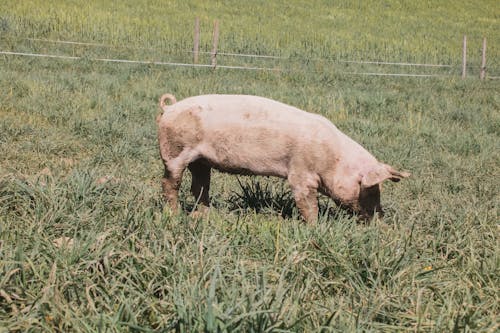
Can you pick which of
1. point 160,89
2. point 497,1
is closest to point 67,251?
point 160,89

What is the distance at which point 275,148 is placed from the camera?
428 cm

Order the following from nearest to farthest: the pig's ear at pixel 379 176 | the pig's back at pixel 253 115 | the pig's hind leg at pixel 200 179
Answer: the pig's ear at pixel 379 176 → the pig's back at pixel 253 115 → the pig's hind leg at pixel 200 179

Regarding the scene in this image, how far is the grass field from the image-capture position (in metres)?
2.44

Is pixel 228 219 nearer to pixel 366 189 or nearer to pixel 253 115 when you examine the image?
pixel 253 115

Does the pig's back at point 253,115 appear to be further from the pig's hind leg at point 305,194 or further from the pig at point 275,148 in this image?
the pig's hind leg at point 305,194

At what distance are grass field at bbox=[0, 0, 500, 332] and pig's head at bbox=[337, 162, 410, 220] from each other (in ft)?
0.45

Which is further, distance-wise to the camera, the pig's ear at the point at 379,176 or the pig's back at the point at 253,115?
the pig's back at the point at 253,115

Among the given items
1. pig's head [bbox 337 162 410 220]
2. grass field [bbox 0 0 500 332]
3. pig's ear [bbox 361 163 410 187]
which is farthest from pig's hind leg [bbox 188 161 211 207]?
pig's ear [bbox 361 163 410 187]

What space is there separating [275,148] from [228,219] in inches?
29.9

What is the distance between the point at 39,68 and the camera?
38.6ft

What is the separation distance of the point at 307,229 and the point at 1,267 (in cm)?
168

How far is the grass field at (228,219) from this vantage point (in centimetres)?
244

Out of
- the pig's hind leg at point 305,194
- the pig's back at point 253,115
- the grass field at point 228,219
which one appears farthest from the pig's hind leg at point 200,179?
the pig's hind leg at point 305,194

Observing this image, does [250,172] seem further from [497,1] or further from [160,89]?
[497,1]
